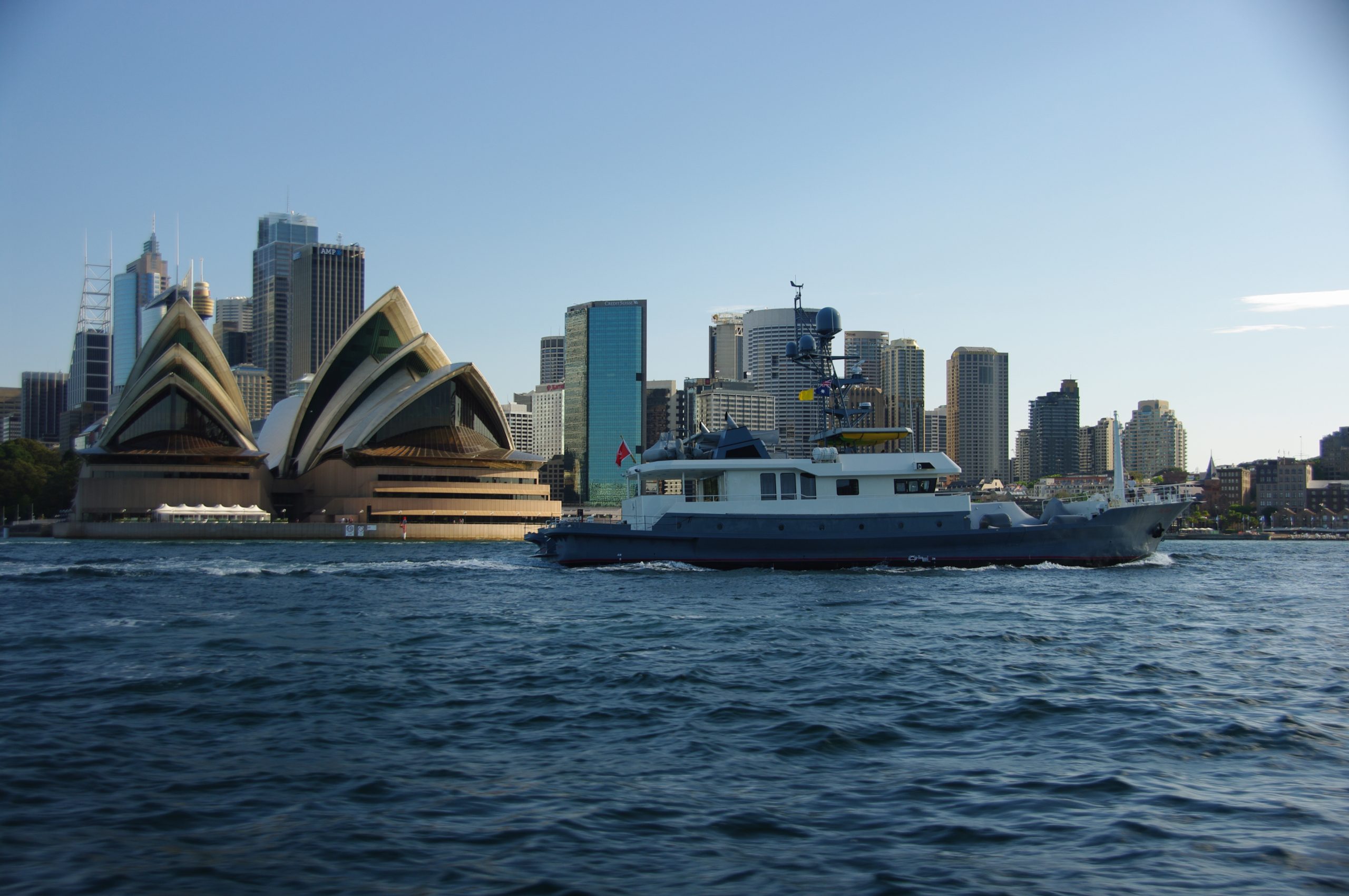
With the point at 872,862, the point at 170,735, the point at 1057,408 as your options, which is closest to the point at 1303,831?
the point at 872,862

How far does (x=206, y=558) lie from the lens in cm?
3966

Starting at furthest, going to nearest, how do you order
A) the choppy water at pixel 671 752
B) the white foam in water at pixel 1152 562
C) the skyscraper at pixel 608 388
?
the skyscraper at pixel 608 388
the white foam in water at pixel 1152 562
the choppy water at pixel 671 752

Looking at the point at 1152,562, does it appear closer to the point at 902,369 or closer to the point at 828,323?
the point at 828,323

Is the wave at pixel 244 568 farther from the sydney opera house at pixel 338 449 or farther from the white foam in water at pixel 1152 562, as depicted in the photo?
the sydney opera house at pixel 338 449

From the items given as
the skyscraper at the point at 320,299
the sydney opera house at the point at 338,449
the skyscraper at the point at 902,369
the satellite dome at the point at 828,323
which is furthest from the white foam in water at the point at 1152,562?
the skyscraper at the point at 320,299

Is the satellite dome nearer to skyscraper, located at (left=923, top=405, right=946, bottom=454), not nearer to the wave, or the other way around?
the wave

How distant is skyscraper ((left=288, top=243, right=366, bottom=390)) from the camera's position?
193m

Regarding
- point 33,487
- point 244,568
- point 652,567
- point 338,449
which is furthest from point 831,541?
point 33,487

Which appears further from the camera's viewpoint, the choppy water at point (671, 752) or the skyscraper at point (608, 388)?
the skyscraper at point (608, 388)

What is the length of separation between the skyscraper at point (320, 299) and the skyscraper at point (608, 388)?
58.5 meters

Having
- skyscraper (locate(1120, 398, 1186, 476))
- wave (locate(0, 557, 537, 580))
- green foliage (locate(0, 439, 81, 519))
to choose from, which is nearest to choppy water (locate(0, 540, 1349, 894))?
wave (locate(0, 557, 537, 580))

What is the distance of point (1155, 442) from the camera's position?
609 feet

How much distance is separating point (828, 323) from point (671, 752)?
82.8 ft

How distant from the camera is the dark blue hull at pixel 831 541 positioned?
2955 cm
